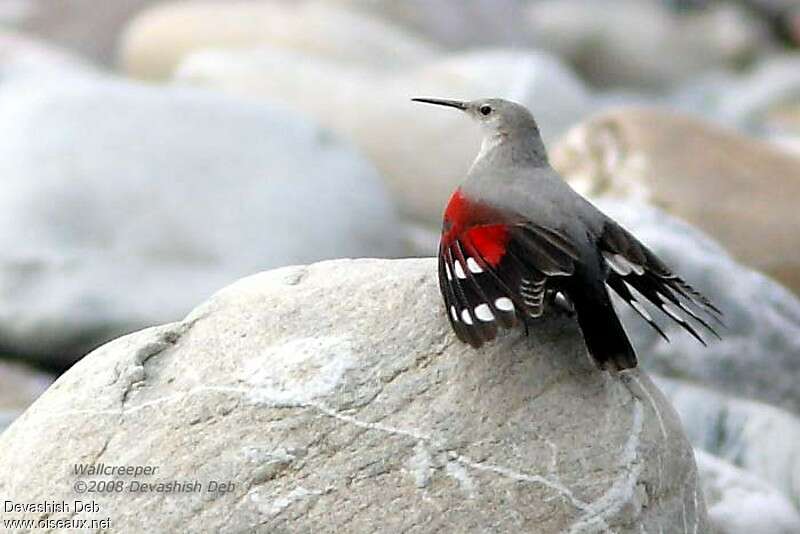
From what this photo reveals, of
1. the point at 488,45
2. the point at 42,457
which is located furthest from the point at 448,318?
the point at 488,45

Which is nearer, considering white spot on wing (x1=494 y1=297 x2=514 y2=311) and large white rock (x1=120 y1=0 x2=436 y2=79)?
white spot on wing (x1=494 y1=297 x2=514 y2=311)

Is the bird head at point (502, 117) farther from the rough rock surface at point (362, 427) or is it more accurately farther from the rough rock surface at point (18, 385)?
the rough rock surface at point (18, 385)

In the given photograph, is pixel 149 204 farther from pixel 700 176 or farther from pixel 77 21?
pixel 77 21

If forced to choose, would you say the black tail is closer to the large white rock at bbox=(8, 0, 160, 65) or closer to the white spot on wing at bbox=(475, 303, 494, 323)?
the white spot on wing at bbox=(475, 303, 494, 323)

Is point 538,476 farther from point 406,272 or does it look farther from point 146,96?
point 146,96

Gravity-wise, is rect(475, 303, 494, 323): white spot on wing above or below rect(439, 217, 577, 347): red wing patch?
below

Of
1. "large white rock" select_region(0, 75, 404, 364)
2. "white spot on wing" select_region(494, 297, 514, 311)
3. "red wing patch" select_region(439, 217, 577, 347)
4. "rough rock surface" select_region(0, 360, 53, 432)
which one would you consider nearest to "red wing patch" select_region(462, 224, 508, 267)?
"red wing patch" select_region(439, 217, 577, 347)

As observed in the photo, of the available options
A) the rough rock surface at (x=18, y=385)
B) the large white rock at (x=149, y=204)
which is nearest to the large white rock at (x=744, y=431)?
the large white rock at (x=149, y=204)

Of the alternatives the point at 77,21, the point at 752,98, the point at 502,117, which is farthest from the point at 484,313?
the point at 752,98
